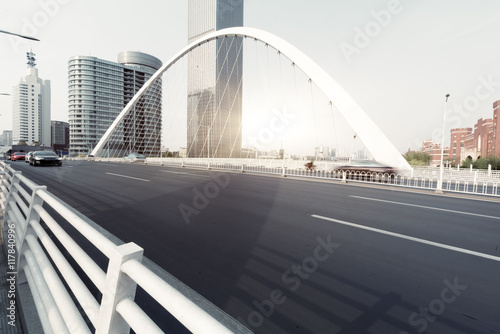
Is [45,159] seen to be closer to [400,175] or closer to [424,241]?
[424,241]

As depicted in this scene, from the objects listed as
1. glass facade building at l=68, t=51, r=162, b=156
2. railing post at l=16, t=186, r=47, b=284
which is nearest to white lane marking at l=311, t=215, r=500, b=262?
railing post at l=16, t=186, r=47, b=284

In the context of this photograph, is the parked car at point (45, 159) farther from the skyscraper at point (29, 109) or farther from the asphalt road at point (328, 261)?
the skyscraper at point (29, 109)

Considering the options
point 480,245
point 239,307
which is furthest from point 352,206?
point 239,307

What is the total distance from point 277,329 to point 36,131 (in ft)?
621

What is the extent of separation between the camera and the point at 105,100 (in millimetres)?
105875

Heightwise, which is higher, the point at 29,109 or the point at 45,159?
the point at 29,109

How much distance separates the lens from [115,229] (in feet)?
15.2

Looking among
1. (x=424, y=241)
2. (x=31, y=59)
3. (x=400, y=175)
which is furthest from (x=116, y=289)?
(x=31, y=59)

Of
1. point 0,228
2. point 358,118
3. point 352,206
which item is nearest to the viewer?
point 0,228

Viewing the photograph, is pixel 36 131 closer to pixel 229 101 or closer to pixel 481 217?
pixel 229 101

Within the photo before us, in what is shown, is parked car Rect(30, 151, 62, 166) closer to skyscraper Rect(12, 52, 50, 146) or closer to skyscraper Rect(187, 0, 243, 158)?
skyscraper Rect(187, 0, 243, 158)

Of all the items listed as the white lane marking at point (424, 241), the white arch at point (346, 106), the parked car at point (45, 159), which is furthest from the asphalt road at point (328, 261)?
the parked car at point (45, 159)

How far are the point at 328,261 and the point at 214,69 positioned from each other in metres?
68.4

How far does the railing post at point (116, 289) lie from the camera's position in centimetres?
110
